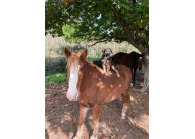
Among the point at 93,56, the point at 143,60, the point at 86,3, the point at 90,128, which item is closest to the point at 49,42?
the point at 93,56

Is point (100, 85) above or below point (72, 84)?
below

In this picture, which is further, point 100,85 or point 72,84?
point 100,85

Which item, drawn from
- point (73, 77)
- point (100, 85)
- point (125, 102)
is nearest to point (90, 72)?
point (100, 85)

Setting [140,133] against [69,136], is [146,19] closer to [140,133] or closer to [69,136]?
[140,133]

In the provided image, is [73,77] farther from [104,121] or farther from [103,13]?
[103,13]

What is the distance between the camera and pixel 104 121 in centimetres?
337

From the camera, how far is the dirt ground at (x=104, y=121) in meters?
2.89

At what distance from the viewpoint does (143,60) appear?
17.5ft

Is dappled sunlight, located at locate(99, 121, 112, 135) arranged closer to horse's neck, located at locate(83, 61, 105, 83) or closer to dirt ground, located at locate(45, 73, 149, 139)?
dirt ground, located at locate(45, 73, 149, 139)

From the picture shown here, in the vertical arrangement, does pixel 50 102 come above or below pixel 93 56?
below

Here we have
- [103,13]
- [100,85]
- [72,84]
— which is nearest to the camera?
[72,84]

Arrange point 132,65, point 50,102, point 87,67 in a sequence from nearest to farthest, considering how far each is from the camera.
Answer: point 87,67 < point 50,102 < point 132,65

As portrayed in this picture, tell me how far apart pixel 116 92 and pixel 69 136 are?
1535mm

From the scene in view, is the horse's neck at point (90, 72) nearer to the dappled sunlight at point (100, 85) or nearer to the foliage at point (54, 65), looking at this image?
the dappled sunlight at point (100, 85)
